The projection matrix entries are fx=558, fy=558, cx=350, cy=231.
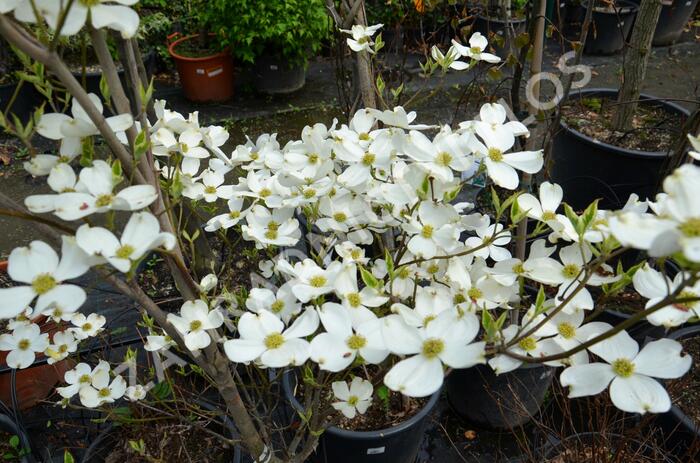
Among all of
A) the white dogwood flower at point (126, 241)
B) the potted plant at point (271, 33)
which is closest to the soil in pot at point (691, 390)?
the white dogwood flower at point (126, 241)

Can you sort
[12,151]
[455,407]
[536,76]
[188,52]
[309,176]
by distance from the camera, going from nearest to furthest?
1. [309,176]
2. [536,76]
3. [455,407]
4. [12,151]
5. [188,52]

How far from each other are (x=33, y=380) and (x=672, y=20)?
181 inches

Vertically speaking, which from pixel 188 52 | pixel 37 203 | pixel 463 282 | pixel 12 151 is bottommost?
pixel 12 151

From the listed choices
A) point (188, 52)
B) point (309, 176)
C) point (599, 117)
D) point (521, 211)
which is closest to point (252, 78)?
point (188, 52)

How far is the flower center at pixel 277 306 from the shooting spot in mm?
796

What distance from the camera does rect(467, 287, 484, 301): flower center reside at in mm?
815

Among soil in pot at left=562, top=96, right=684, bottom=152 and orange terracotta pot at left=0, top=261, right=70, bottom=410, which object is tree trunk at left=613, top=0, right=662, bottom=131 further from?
orange terracotta pot at left=0, top=261, right=70, bottom=410

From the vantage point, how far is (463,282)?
0.81 metres

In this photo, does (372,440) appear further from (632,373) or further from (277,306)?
(632,373)

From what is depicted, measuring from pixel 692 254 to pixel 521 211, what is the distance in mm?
401

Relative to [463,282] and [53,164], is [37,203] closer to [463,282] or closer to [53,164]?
[53,164]

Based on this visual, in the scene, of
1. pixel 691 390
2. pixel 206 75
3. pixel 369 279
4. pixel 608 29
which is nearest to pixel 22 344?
pixel 369 279

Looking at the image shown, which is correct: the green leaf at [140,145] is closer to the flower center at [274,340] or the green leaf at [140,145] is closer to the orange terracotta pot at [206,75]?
the flower center at [274,340]

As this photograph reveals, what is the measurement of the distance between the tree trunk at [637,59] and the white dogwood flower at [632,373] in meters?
1.54
